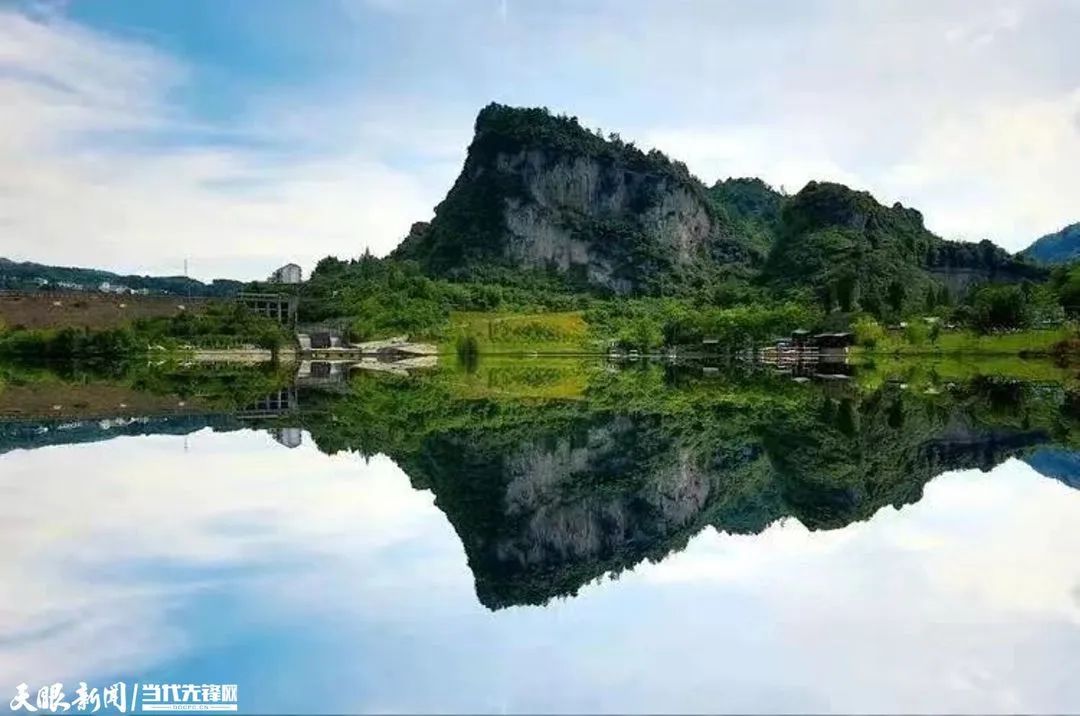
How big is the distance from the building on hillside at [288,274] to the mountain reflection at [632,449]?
8153 cm

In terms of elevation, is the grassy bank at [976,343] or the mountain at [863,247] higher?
the mountain at [863,247]

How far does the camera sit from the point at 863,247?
349ft

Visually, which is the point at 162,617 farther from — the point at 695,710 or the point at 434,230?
the point at 434,230

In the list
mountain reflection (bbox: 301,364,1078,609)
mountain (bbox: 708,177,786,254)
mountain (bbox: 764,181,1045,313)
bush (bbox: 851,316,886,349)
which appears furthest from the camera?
mountain (bbox: 708,177,786,254)

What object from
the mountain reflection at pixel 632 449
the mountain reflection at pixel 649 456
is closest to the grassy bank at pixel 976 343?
the mountain reflection at pixel 632 449

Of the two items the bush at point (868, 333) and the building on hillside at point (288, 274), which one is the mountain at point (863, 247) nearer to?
the bush at point (868, 333)

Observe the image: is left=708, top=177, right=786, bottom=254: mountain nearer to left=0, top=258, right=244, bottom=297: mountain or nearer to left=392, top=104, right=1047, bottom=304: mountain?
left=392, top=104, right=1047, bottom=304: mountain

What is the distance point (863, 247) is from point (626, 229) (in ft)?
124

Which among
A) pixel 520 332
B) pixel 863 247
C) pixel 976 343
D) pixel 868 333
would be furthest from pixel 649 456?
pixel 863 247

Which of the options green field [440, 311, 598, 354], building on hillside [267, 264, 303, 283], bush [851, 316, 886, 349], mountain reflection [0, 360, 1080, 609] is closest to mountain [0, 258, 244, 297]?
building on hillside [267, 264, 303, 283]

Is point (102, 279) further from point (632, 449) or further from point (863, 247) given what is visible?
point (632, 449)

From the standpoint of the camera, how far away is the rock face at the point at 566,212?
420 feet

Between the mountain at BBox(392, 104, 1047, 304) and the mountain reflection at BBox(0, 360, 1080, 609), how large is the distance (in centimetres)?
7817

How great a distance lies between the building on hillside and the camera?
356 ft
